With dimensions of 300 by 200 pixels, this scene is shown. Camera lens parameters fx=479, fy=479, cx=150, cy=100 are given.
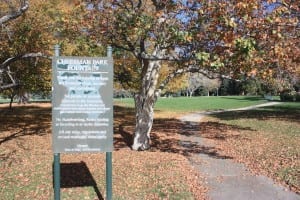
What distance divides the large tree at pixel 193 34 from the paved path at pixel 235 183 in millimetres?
2473

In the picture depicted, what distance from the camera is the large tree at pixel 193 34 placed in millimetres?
10586

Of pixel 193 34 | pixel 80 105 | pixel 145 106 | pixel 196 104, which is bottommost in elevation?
pixel 196 104

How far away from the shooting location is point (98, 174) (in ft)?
36.4

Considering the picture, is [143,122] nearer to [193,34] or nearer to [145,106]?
[145,106]

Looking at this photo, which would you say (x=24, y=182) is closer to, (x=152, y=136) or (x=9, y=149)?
(x=9, y=149)

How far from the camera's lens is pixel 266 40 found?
11.6 metres

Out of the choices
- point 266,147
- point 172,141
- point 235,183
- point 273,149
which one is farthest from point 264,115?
point 235,183

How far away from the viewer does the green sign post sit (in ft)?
25.5

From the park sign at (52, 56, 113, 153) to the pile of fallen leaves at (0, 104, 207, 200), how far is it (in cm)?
174

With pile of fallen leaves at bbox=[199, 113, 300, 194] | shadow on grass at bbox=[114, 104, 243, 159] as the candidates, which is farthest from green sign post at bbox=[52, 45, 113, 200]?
shadow on grass at bbox=[114, 104, 243, 159]

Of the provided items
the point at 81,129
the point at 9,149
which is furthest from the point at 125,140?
the point at 81,129

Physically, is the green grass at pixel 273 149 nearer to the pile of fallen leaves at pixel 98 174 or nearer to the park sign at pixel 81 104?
the pile of fallen leaves at pixel 98 174

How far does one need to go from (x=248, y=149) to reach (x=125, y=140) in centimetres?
453

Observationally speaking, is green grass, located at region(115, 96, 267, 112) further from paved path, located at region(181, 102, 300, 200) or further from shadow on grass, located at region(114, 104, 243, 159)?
paved path, located at region(181, 102, 300, 200)
